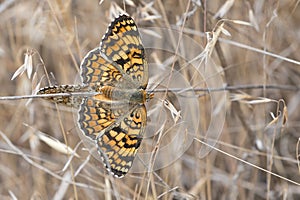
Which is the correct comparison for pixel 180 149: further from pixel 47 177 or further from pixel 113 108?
pixel 47 177

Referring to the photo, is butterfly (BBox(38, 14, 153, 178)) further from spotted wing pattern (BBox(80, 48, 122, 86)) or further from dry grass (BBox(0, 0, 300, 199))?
dry grass (BBox(0, 0, 300, 199))

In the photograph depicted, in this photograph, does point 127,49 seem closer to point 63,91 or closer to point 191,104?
point 63,91

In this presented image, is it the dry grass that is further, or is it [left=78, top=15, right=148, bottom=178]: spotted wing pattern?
the dry grass

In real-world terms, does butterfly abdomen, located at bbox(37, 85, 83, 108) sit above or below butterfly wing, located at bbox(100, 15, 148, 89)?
below

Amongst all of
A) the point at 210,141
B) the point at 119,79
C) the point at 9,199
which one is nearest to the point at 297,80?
the point at 210,141

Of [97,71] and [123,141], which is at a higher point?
[97,71]

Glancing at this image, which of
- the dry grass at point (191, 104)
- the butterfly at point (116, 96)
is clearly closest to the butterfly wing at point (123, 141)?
the butterfly at point (116, 96)

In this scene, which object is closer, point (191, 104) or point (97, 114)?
point (97, 114)

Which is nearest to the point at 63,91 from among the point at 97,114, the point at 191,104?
the point at 97,114

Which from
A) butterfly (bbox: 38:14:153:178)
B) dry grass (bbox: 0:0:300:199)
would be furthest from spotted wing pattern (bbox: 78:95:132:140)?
dry grass (bbox: 0:0:300:199)
